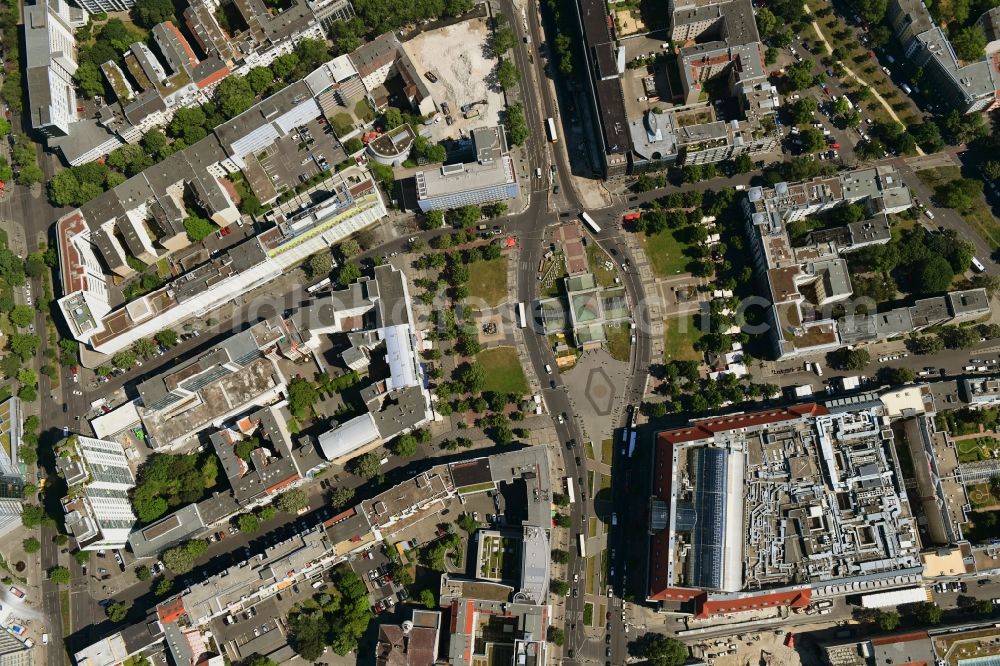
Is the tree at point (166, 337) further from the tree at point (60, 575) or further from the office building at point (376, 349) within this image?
the tree at point (60, 575)

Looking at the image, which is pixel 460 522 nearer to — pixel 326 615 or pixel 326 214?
pixel 326 615

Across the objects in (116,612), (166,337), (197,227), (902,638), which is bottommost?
(902,638)

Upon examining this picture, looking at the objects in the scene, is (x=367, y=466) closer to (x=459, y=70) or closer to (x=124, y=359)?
(x=124, y=359)

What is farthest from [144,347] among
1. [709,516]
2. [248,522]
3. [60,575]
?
[709,516]

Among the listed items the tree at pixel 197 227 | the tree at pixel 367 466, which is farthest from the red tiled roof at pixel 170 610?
the tree at pixel 197 227

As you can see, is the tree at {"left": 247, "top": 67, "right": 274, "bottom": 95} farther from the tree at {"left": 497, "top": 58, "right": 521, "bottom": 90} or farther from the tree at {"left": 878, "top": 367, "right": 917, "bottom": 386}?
the tree at {"left": 878, "top": 367, "right": 917, "bottom": 386}

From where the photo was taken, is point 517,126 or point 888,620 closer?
point 888,620
